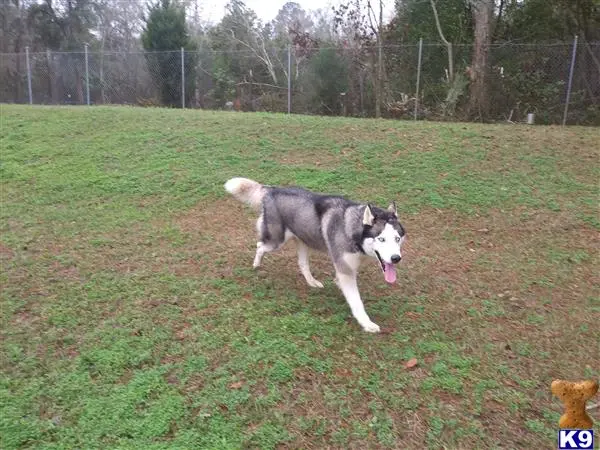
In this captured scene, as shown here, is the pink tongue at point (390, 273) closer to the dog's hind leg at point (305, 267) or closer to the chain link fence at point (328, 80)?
the dog's hind leg at point (305, 267)

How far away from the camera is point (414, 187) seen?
26.8ft

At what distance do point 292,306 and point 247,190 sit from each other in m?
1.47

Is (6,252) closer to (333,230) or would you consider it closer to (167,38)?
(333,230)

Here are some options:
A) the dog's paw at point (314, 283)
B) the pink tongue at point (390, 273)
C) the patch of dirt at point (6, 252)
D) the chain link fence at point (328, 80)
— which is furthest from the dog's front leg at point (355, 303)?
the chain link fence at point (328, 80)

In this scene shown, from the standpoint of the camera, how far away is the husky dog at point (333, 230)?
4.02 metres

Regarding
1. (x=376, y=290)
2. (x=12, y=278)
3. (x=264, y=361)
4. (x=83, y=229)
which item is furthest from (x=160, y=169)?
(x=264, y=361)

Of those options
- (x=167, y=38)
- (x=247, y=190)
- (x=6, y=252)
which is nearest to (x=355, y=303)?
(x=247, y=190)

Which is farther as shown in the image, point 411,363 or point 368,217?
point 368,217

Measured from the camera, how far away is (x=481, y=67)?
13250 millimetres

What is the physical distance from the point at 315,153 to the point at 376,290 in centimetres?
510

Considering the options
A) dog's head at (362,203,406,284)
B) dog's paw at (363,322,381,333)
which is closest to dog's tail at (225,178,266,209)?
dog's head at (362,203,406,284)

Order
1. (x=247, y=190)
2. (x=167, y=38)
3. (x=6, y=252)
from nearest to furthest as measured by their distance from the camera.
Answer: (x=247, y=190), (x=6, y=252), (x=167, y=38)

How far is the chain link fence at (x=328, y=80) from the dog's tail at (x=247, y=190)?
962cm

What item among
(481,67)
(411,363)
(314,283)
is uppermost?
(481,67)
